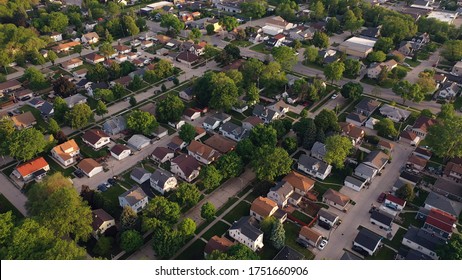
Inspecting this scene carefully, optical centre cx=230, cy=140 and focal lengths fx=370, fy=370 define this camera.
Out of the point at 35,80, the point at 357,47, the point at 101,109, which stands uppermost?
the point at 101,109

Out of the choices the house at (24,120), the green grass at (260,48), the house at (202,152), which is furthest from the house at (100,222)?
the green grass at (260,48)

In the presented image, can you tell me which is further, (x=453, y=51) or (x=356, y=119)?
(x=453, y=51)

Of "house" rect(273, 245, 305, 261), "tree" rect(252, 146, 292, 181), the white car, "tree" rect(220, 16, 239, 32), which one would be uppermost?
"tree" rect(252, 146, 292, 181)

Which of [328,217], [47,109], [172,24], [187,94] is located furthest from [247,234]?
[172,24]

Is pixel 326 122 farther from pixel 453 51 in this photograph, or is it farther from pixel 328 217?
pixel 453 51

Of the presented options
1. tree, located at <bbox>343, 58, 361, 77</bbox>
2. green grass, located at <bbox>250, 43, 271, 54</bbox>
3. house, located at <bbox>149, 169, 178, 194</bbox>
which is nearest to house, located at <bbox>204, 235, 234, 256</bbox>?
house, located at <bbox>149, 169, 178, 194</bbox>

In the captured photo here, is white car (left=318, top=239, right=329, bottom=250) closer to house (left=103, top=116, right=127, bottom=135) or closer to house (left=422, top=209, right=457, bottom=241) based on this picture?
house (left=422, top=209, right=457, bottom=241)

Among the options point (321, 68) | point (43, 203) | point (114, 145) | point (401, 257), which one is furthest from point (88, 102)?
point (401, 257)

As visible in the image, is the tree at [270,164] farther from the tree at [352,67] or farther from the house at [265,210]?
the tree at [352,67]
